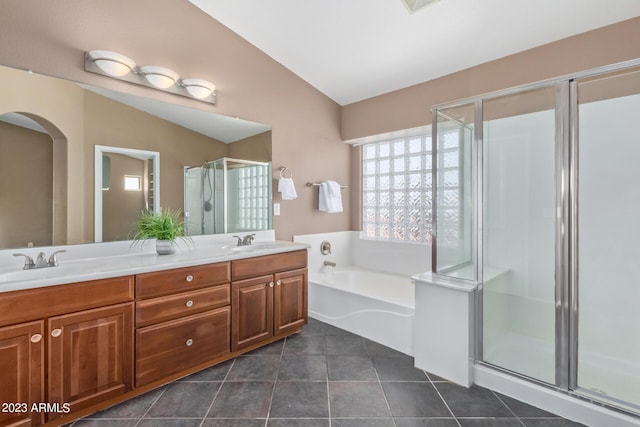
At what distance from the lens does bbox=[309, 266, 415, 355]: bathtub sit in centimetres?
237

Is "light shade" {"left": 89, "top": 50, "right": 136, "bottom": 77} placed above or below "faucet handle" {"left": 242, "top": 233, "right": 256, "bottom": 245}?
above

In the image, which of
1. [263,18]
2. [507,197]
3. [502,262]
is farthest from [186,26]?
[502,262]

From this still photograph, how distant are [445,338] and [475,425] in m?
0.51

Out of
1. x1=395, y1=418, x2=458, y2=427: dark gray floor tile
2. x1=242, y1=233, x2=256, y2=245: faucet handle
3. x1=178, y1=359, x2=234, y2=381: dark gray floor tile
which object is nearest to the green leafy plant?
x1=242, y1=233, x2=256, y2=245: faucet handle

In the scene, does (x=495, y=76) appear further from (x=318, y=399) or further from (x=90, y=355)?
(x=90, y=355)

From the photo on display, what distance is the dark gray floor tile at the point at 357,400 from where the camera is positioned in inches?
65.3

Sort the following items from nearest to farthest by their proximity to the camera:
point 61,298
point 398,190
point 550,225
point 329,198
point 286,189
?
1. point 61,298
2. point 550,225
3. point 286,189
4. point 329,198
5. point 398,190

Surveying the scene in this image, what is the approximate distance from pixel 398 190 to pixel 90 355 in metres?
3.05

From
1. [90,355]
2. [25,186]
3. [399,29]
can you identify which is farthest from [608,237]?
[25,186]

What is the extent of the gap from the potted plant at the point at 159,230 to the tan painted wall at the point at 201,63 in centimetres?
91

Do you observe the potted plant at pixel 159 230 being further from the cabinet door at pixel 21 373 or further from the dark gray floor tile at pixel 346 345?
the dark gray floor tile at pixel 346 345

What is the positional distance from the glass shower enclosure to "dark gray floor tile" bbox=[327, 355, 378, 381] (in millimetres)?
731

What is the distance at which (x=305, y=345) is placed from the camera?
2453 millimetres

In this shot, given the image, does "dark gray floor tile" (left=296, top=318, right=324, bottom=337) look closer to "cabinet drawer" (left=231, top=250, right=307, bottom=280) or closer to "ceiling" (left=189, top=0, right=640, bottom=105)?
"cabinet drawer" (left=231, top=250, right=307, bottom=280)
